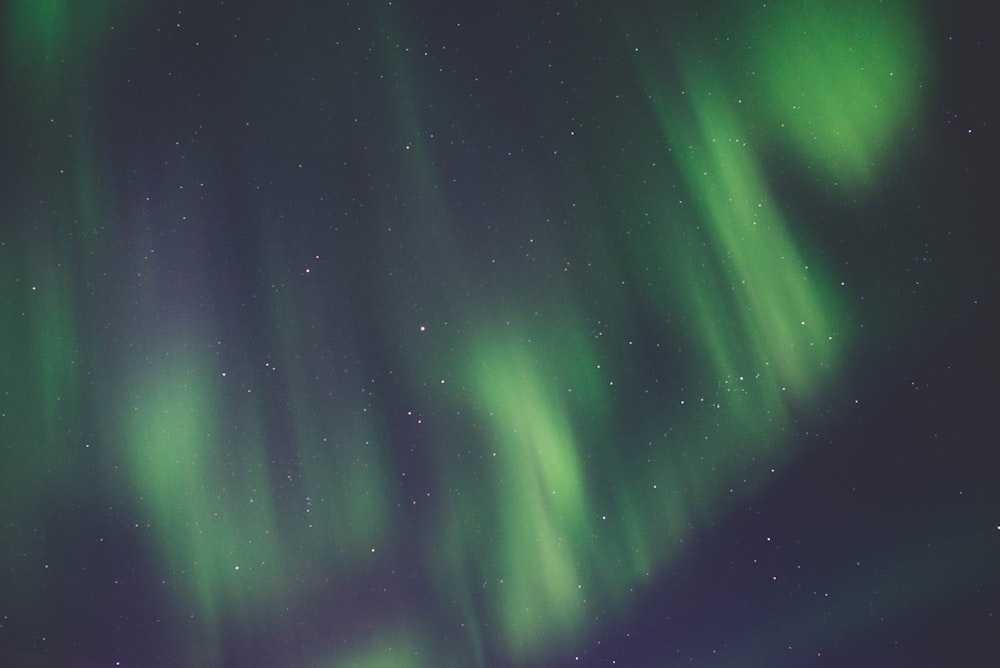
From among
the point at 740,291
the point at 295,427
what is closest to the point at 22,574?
the point at 295,427

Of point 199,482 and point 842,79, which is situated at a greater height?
point 842,79

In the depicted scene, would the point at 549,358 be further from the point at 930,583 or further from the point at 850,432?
the point at 930,583

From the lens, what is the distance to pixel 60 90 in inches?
59.1

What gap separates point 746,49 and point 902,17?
25 cm

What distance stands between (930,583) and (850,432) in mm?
280

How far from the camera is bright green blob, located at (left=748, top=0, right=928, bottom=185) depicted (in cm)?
133

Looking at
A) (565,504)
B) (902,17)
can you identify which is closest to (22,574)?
(565,504)

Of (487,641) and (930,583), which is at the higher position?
(487,641)

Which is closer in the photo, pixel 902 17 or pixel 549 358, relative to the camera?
pixel 902 17

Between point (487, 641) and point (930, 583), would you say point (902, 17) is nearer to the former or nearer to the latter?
point (930, 583)

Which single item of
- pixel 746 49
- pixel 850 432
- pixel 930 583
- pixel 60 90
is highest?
pixel 60 90

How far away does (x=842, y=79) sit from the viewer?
1356mm

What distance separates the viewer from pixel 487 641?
149 cm

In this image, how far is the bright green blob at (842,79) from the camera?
4.38 ft
